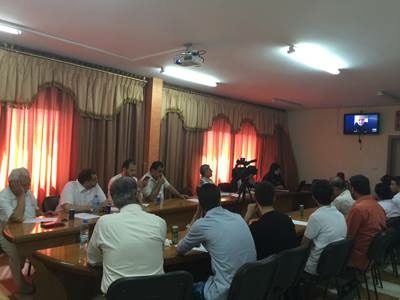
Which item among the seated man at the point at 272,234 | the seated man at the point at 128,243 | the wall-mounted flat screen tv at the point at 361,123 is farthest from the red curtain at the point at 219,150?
the seated man at the point at 128,243

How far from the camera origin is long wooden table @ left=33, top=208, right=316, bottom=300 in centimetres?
223

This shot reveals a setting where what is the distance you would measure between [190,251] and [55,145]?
2946mm

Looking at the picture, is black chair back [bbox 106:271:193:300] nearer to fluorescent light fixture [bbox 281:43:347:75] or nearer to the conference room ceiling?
the conference room ceiling

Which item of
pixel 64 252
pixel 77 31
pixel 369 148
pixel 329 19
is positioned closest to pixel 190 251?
pixel 64 252

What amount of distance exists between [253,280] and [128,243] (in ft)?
2.43

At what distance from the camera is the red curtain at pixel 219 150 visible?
704 centimetres

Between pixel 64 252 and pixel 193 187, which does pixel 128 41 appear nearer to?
pixel 64 252

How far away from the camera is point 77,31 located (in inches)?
141

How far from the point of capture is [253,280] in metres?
2.09

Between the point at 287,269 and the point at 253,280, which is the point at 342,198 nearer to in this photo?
the point at 287,269

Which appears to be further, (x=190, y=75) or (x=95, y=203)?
(x=190, y=75)

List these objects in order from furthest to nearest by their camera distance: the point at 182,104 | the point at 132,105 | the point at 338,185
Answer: the point at 182,104, the point at 132,105, the point at 338,185

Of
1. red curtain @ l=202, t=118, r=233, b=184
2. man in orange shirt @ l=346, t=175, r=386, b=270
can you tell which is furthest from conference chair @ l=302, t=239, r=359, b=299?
red curtain @ l=202, t=118, r=233, b=184

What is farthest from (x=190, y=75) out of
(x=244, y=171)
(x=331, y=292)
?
(x=331, y=292)
